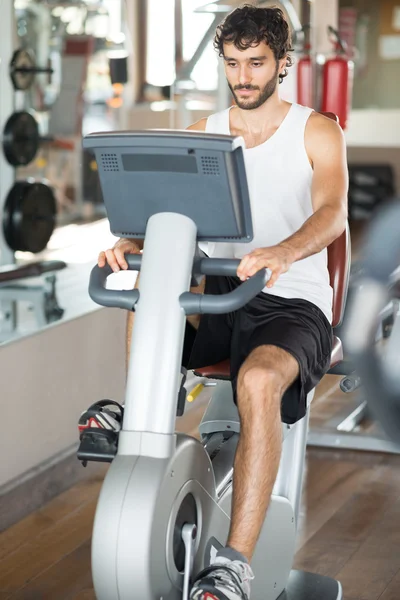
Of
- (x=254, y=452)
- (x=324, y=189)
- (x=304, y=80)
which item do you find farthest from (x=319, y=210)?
(x=304, y=80)

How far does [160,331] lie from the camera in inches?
68.8

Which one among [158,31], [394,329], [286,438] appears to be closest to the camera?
[286,438]

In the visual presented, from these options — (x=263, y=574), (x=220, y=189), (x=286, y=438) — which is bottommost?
(x=263, y=574)

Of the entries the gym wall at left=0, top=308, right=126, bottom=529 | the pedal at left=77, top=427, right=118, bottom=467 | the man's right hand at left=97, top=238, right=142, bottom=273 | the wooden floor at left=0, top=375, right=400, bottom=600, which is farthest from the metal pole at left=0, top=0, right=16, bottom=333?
the pedal at left=77, top=427, right=118, bottom=467

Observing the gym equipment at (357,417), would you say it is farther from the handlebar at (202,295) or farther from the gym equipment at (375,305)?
the handlebar at (202,295)

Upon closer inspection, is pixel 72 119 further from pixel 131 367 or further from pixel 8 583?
pixel 131 367

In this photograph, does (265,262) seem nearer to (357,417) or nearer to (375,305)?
(375,305)

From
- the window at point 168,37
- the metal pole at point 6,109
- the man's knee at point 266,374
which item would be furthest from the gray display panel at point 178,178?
the window at point 168,37

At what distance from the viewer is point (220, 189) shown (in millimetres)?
1680

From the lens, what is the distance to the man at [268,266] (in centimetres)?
185

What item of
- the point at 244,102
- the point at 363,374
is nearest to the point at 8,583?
the point at 363,374

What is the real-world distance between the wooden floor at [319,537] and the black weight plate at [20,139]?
122cm

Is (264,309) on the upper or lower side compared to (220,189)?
lower

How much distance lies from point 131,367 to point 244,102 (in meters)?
0.66
